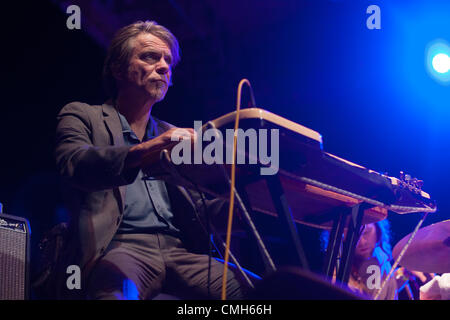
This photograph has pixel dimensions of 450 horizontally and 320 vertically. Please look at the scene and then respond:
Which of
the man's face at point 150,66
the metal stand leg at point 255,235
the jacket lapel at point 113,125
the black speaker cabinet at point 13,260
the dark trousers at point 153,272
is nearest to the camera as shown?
the metal stand leg at point 255,235

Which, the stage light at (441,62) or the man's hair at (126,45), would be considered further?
the stage light at (441,62)

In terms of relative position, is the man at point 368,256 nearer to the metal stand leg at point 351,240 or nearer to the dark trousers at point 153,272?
the metal stand leg at point 351,240

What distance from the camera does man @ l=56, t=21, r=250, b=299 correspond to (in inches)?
58.6

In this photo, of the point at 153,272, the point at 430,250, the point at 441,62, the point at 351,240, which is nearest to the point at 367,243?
the point at 430,250

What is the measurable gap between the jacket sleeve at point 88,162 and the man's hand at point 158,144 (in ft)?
0.08

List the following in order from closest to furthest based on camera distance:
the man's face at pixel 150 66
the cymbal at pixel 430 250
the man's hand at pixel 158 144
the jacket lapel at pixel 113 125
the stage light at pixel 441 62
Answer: the man's hand at pixel 158 144 → the jacket lapel at pixel 113 125 → the man's face at pixel 150 66 → the cymbal at pixel 430 250 → the stage light at pixel 441 62

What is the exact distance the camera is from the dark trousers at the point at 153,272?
152cm

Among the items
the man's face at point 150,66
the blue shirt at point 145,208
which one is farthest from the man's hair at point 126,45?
the blue shirt at point 145,208

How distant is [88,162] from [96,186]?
9 centimetres

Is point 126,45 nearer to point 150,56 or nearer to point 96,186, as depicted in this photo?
point 150,56

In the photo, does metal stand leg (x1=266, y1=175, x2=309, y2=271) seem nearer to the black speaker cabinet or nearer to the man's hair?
the man's hair

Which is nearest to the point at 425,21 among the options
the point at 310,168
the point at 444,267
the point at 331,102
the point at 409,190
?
the point at 331,102

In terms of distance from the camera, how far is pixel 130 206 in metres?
1.88

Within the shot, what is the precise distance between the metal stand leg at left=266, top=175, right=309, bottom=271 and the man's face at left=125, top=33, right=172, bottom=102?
39.0 inches
